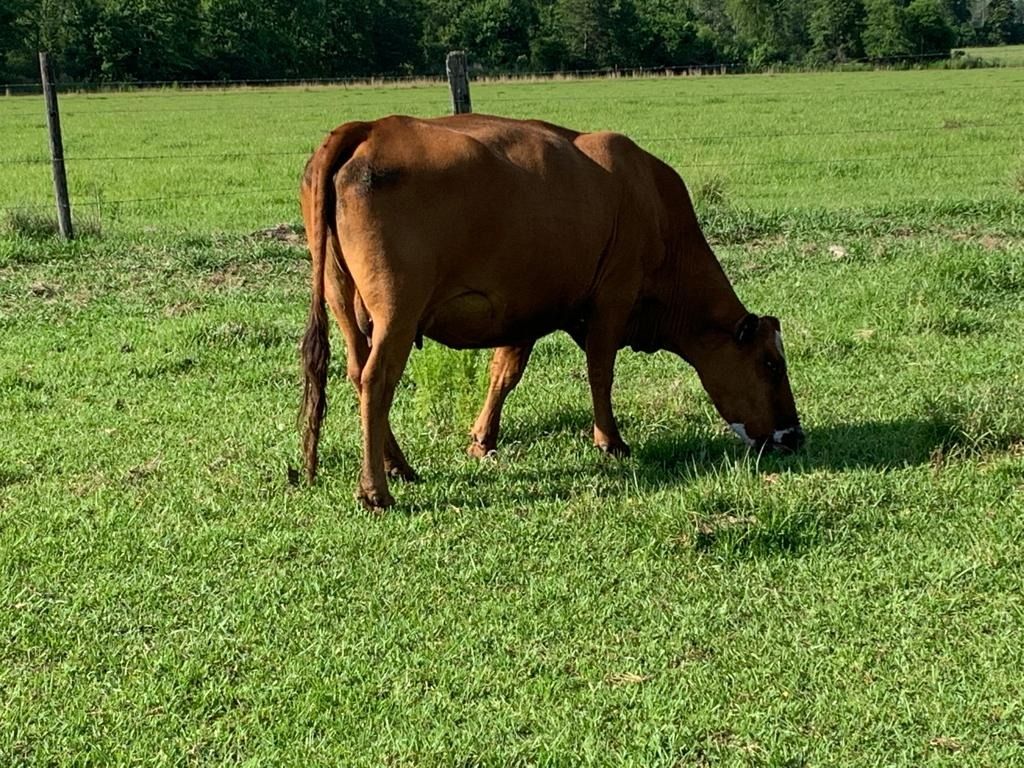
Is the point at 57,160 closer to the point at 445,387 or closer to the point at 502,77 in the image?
the point at 445,387

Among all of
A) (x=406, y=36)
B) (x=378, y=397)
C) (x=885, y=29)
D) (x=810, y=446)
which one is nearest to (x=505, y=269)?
(x=378, y=397)

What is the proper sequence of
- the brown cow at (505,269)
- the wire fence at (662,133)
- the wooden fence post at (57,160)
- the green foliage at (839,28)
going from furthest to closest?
1. the green foliage at (839,28)
2. the wire fence at (662,133)
3. the wooden fence post at (57,160)
4. the brown cow at (505,269)

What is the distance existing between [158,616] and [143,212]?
43.5 feet

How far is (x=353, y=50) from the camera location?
3108 inches

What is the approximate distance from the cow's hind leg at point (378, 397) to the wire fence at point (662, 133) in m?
9.20

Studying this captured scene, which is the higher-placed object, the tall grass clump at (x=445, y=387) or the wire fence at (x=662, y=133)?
the wire fence at (x=662, y=133)

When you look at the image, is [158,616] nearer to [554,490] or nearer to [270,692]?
[270,692]

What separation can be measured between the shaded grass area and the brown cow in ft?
1.34

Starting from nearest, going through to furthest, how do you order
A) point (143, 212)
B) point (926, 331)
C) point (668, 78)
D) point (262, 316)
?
point (926, 331) < point (262, 316) < point (143, 212) < point (668, 78)

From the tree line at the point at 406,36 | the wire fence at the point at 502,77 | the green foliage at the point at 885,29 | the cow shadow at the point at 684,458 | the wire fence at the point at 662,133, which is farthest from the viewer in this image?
the green foliage at the point at 885,29

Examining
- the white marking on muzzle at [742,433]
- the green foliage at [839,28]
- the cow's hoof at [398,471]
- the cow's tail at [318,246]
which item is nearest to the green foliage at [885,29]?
the green foliage at [839,28]

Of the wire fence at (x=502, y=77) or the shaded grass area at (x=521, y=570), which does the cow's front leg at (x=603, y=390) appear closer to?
the shaded grass area at (x=521, y=570)

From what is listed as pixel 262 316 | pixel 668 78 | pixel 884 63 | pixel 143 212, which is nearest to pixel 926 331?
Answer: pixel 262 316

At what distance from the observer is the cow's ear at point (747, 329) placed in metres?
6.33
